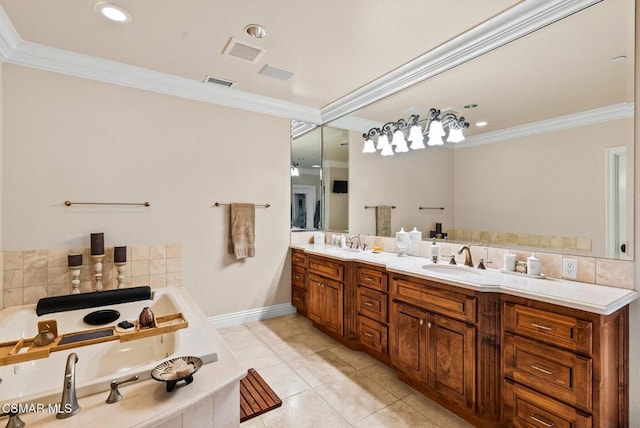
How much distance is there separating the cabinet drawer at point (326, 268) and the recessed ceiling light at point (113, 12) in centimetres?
247

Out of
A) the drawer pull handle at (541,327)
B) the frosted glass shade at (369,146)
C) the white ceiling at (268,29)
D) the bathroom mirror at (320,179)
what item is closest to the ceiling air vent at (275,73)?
the white ceiling at (268,29)

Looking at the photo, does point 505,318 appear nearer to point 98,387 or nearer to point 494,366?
point 494,366

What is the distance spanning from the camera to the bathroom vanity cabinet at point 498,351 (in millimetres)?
1425

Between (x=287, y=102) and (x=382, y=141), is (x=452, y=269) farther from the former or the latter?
(x=287, y=102)

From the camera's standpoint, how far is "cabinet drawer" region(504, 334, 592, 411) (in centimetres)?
141

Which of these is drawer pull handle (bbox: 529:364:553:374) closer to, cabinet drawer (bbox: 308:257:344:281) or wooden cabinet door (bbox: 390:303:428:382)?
wooden cabinet door (bbox: 390:303:428:382)

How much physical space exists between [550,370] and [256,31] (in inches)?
106

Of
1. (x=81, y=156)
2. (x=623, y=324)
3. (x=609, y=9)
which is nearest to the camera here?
(x=623, y=324)

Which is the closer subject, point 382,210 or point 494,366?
point 494,366

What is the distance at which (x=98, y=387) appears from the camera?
122 centimetres

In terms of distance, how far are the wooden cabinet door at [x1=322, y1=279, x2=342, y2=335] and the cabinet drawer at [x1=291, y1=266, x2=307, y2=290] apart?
451mm

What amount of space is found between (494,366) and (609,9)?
6.86 feet

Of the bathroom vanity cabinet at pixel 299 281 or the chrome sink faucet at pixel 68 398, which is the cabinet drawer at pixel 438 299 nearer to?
the bathroom vanity cabinet at pixel 299 281

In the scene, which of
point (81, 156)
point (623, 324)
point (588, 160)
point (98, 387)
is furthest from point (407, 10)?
point (81, 156)
